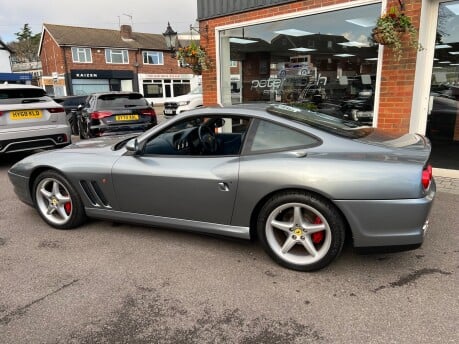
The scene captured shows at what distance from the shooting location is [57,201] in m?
4.02

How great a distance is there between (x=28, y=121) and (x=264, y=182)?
571cm

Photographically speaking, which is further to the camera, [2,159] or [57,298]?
[2,159]

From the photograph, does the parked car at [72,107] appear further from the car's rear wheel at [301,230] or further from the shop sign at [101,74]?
the shop sign at [101,74]

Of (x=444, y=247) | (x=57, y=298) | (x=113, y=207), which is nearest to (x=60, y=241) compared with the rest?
(x=113, y=207)

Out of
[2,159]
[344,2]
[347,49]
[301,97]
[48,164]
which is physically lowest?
[2,159]

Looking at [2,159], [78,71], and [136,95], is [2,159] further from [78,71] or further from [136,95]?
[78,71]

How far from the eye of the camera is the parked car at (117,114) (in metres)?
8.73

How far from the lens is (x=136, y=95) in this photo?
30.9 feet

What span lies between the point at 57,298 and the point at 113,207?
1139mm

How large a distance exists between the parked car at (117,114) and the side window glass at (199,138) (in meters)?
5.34

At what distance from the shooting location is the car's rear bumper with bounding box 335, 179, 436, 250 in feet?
8.79

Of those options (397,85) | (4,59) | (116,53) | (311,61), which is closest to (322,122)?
(397,85)

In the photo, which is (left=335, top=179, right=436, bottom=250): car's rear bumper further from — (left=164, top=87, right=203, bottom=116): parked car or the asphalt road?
(left=164, top=87, right=203, bottom=116): parked car

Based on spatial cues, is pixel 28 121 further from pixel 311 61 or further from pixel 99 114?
pixel 311 61
